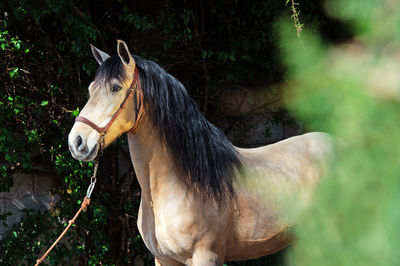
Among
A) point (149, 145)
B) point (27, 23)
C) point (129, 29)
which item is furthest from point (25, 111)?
point (149, 145)

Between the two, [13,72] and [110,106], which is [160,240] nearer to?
[110,106]

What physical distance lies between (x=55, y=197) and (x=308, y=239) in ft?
11.0

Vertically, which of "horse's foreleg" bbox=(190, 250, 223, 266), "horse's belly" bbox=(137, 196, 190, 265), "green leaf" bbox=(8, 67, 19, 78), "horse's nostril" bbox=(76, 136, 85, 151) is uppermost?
"green leaf" bbox=(8, 67, 19, 78)

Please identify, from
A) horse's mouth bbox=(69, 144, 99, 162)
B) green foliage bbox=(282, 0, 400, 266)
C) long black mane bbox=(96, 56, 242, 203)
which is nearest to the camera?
green foliage bbox=(282, 0, 400, 266)

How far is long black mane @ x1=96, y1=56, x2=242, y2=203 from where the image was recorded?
6.37ft

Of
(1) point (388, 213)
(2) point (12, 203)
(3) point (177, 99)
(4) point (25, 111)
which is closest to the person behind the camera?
(1) point (388, 213)

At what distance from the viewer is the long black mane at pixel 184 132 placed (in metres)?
1.94

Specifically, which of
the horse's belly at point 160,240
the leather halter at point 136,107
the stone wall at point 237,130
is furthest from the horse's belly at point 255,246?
the stone wall at point 237,130

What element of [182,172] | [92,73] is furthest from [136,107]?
[92,73]

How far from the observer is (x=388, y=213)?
1.57 feet

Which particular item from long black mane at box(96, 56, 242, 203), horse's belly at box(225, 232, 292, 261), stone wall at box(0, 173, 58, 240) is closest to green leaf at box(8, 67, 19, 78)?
stone wall at box(0, 173, 58, 240)

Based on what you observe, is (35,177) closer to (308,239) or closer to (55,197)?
(55,197)

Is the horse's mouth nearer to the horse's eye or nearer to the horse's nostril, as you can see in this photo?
the horse's nostril

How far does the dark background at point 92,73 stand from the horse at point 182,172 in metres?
1.27
